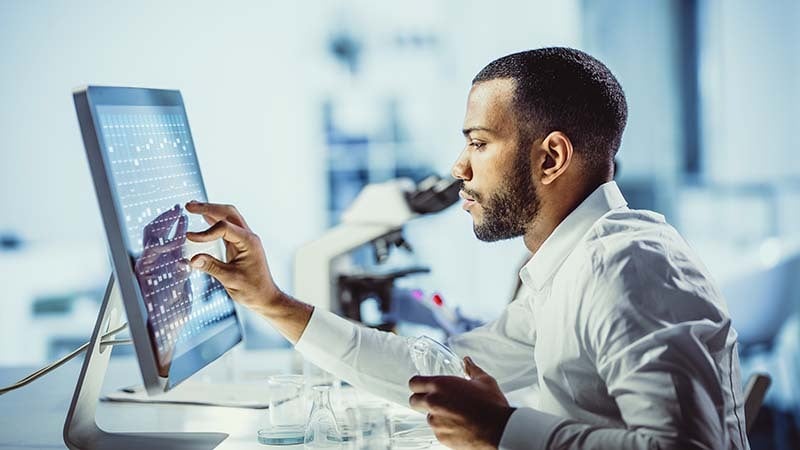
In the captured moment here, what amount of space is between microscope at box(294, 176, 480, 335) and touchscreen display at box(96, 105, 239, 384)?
85cm

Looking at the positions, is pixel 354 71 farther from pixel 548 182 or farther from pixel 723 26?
pixel 548 182

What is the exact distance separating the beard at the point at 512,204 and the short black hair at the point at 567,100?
0.05 metres

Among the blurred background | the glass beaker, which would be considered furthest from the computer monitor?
the blurred background

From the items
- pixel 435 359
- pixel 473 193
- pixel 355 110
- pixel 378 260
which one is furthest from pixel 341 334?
pixel 355 110

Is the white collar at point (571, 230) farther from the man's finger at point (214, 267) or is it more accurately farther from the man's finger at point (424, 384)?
the man's finger at point (214, 267)

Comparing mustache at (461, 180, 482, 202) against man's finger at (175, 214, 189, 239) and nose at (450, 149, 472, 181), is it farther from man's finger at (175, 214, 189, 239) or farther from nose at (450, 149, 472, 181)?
man's finger at (175, 214, 189, 239)

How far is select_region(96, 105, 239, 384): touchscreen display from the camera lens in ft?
3.76

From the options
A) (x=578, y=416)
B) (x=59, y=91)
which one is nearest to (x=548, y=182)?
(x=578, y=416)

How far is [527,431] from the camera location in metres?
1.15

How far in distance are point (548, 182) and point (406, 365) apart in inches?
16.6

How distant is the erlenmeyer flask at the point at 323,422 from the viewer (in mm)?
1343

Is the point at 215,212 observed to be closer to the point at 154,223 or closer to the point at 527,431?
the point at 154,223

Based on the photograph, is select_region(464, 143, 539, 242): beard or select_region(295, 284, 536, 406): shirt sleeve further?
select_region(295, 284, 536, 406): shirt sleeve

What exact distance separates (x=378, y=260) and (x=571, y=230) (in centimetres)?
108
